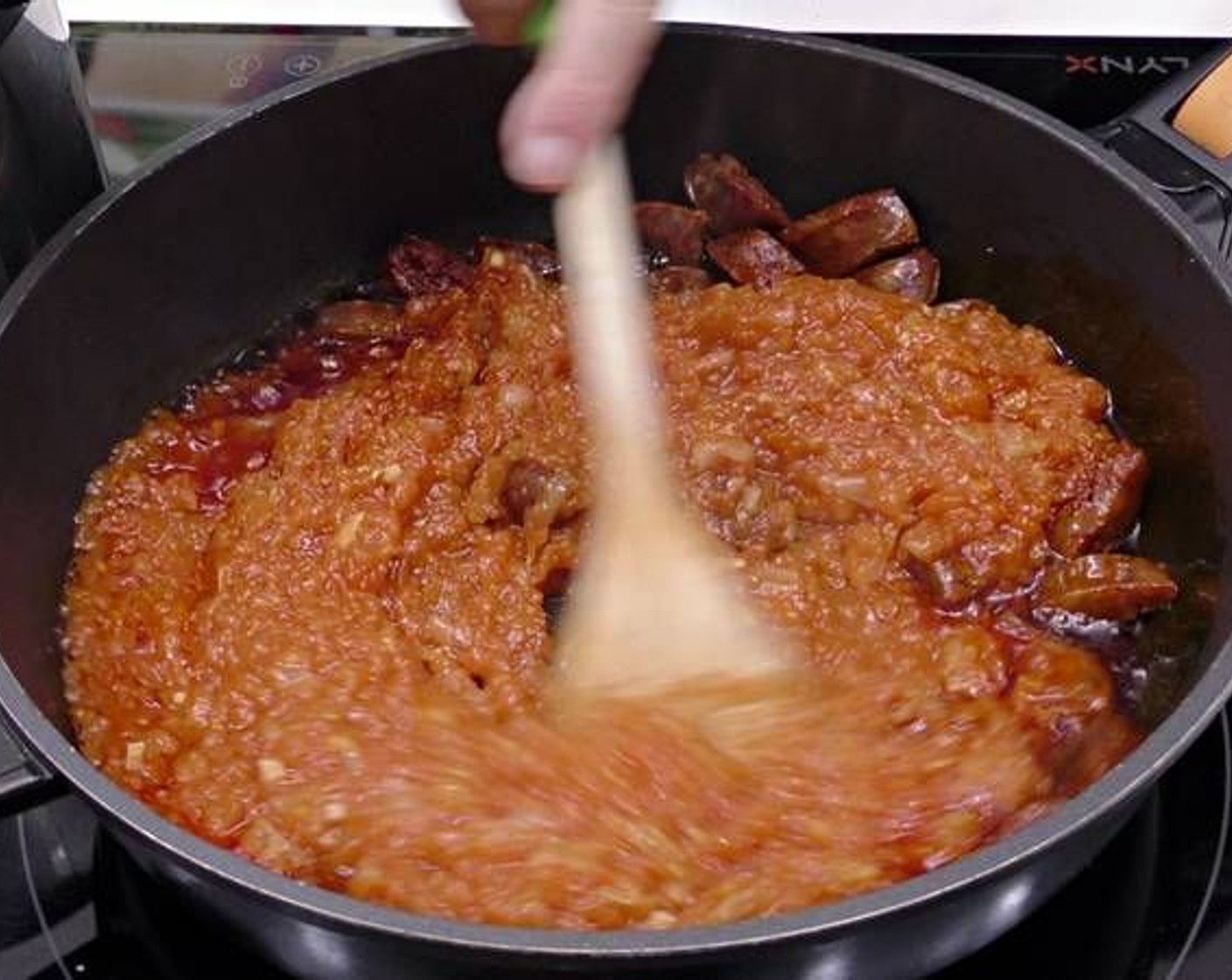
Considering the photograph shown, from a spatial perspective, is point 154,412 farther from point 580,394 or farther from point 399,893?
point 399,893

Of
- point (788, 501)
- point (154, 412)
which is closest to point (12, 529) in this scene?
Answer: point (154, 412)

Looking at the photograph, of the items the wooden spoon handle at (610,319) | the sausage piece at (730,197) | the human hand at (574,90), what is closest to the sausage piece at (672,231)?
the sausage piece at (730,197)

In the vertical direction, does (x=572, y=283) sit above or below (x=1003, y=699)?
above

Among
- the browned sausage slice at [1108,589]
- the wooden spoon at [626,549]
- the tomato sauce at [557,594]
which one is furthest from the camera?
the browned sausage slice at [1108,589]

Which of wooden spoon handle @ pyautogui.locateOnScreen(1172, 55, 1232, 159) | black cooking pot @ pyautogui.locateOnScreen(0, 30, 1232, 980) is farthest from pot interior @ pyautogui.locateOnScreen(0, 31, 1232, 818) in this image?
wooden spoon handle @ pyautogui.locateOnScreen(1172, 55, 1232, 159)

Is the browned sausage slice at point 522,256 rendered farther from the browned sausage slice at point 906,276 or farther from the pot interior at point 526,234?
the browned sausage slice at point 906,276

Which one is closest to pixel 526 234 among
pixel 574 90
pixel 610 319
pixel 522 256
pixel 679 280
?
pixel 522 256

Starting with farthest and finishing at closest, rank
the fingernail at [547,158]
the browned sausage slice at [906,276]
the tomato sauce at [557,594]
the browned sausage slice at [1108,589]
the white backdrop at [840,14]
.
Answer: the white backdrop at [840,14] → the browned sausage slice at [906,276] → the browned sausage slice at [1108,589] → the tomato sauce at [557,594] → the fingernail at [547,158]

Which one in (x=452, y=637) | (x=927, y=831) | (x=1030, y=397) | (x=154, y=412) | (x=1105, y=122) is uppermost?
(x=1105, y=122)
